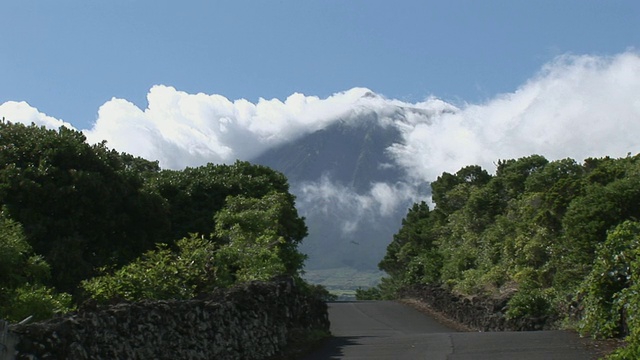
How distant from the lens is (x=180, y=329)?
13.8 meters

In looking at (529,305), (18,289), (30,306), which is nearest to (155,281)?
(18,289)

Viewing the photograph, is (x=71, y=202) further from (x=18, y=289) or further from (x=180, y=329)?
(x=180, y=329)

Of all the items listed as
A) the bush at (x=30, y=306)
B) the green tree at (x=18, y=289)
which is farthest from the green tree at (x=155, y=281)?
the bush at (x=30, y=306)

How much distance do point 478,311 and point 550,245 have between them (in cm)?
385

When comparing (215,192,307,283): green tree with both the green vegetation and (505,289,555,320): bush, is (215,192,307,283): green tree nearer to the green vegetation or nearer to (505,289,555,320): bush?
(505,289,555,320): bush

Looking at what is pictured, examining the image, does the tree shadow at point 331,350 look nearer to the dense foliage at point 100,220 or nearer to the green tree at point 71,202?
the dense foliage at point 100,220

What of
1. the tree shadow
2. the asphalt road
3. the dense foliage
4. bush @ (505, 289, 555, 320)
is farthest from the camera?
bush @ (505, 289, 555, 320)

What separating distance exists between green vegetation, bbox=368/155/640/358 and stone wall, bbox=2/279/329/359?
6.60 m

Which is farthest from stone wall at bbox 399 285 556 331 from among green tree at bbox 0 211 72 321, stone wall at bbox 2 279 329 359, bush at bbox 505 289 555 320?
green tree at bbox 0 211 72 321

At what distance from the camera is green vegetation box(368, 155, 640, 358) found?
18672mm

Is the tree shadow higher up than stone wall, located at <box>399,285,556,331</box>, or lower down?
lower down

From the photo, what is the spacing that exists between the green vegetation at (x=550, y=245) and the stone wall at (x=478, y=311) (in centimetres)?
55

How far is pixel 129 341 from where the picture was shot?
12.0 m

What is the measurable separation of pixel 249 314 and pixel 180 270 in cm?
381
